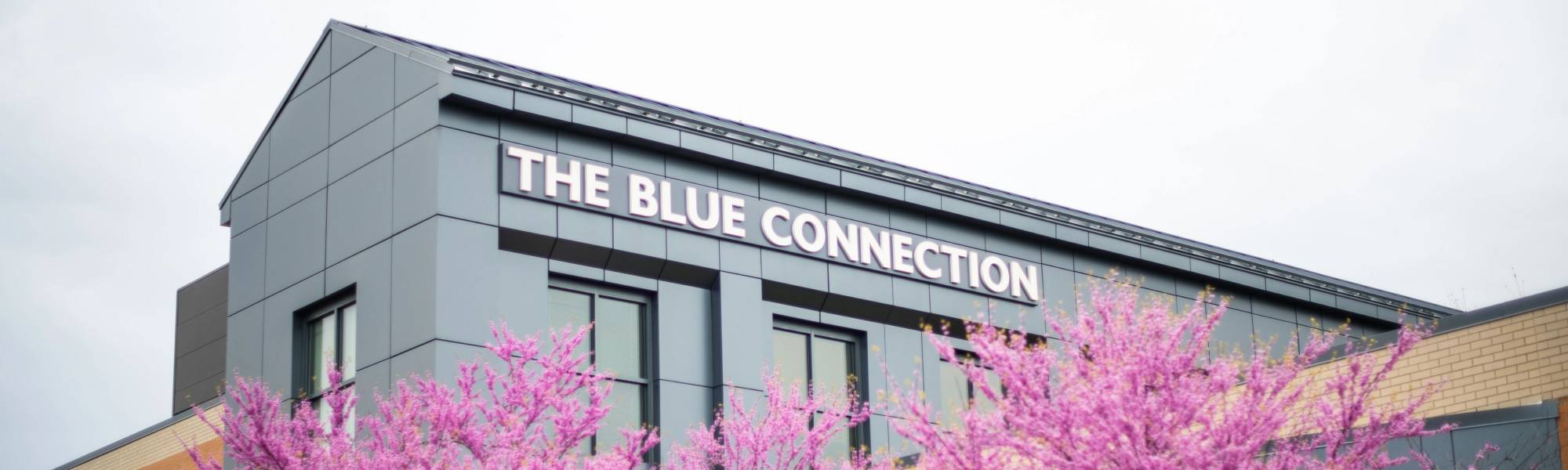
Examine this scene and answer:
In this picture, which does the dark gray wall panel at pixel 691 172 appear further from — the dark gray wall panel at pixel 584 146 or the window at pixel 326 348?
the window at pixel 326 348

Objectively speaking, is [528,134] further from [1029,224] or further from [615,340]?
[1029,224]

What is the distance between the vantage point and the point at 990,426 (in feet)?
46.6

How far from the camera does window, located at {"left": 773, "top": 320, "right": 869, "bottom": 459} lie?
25500 mm

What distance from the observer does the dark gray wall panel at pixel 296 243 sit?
2419 centimetres

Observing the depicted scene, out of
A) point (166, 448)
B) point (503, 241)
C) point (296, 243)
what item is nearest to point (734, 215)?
point (503, 241)

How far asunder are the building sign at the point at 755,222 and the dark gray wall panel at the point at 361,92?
244 centimetres

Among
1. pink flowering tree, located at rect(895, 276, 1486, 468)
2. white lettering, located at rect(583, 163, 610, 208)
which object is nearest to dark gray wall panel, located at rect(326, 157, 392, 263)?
white lettering, located at rect(583, 163, 610, 208)

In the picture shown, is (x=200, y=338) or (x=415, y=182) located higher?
(x=200, y=338)

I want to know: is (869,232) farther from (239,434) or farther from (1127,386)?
(1127,386)

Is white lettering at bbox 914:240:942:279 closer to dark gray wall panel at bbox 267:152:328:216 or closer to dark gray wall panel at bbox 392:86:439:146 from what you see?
dark gray wall panel at bbox 392:86:439:146

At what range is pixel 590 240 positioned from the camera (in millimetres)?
23141

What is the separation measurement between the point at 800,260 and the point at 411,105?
249 inches

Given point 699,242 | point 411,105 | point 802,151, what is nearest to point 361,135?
point 411,105

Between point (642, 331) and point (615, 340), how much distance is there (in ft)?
1.99
